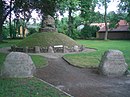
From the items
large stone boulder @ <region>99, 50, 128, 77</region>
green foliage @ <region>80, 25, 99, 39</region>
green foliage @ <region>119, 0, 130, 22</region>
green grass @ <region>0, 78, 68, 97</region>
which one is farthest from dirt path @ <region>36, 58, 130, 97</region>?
green foliage @ <region>80, 25, 99, 39</region>

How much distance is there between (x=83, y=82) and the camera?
10.5 metres

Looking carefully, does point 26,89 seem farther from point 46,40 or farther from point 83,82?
point 46,40

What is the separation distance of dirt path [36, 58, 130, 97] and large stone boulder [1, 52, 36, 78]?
951 mm

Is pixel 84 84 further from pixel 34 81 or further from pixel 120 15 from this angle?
pixel 120 15

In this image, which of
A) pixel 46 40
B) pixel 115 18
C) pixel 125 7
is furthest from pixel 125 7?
pixel 46 40

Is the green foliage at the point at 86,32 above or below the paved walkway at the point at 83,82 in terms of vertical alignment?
above

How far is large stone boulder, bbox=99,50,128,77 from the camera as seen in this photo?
39.0ft

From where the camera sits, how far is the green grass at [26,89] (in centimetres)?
779

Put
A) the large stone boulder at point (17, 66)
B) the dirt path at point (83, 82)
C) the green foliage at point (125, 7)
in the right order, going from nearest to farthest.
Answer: the dirt path at point (83, 82), the large stone boulder at point (17, 66), the green foliage at point (125, 7)

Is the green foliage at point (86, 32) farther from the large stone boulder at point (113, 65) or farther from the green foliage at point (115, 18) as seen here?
the large stone boulder at point (113, 65)

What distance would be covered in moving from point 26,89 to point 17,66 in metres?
2.13

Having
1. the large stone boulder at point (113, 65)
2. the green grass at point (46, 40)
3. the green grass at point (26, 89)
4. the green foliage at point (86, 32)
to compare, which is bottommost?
the green grass at point (26, 89)

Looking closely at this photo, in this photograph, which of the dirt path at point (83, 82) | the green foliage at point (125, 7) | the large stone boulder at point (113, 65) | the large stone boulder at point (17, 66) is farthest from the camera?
the green foliage at point (125, 7)

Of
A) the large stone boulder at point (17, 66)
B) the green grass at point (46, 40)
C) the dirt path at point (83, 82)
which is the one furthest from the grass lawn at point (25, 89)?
the green grass at point (46, 40)
